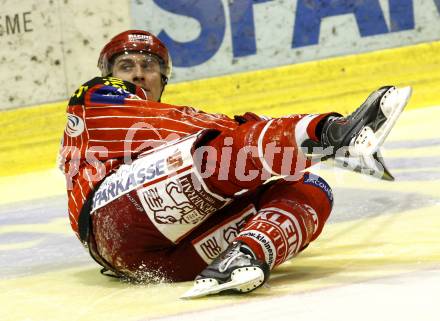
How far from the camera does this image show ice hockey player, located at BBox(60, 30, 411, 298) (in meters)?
2.29

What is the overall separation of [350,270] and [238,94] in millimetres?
3594

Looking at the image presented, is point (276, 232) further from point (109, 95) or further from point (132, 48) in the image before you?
point (132, 48)

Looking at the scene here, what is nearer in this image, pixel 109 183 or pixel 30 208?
pixel 109 183

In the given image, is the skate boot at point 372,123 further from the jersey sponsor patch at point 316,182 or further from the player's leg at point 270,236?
the jersey sponsor patch at point 316,182

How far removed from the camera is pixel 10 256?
3.56m

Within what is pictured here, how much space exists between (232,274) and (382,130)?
0.49 meters

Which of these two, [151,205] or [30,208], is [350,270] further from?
[30,208]

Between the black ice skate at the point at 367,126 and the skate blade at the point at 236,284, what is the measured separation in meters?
0.33

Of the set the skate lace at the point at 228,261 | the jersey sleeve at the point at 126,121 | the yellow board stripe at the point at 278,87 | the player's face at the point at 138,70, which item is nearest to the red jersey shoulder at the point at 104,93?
the jersey sleeve at the point at 126,121

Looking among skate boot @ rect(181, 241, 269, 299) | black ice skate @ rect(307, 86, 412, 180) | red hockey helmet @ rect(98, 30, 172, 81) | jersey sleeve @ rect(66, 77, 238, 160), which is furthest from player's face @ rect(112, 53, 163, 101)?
black ice skate @ rect(307, 86, 412, 180)

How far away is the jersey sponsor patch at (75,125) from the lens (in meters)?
2.76

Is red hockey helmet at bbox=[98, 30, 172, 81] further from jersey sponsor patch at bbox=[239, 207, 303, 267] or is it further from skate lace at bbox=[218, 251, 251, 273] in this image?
skate lace at bbox=[218, 251, 251, 273]

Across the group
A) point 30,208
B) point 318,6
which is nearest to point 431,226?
point 30,208

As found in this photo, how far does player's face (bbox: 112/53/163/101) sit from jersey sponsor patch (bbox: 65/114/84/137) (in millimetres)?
343
